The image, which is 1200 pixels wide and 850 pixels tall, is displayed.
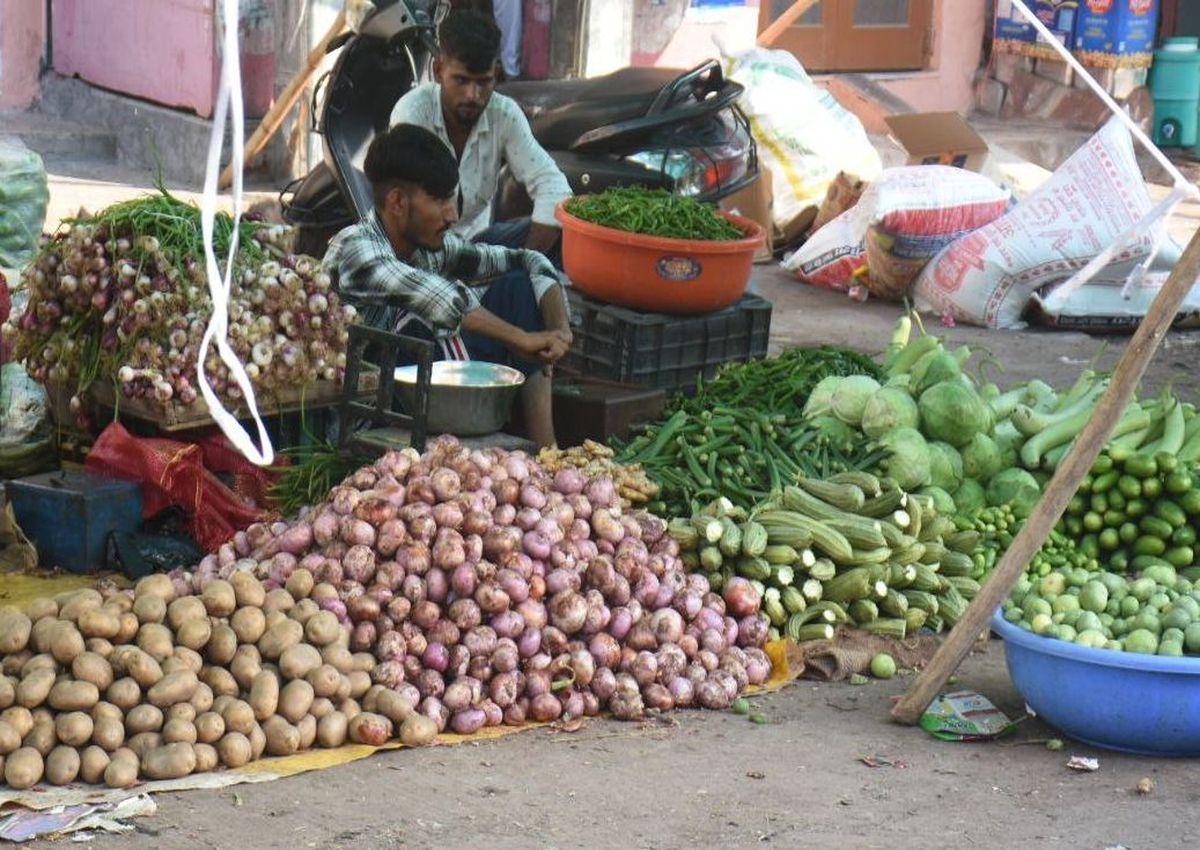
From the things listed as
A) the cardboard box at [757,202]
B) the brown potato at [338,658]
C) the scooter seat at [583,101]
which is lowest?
the brown potato at [338,658]

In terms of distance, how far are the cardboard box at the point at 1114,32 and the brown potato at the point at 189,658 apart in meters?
10.2

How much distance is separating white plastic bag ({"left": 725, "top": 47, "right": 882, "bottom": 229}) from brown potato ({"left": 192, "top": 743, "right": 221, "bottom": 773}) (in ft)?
22.3

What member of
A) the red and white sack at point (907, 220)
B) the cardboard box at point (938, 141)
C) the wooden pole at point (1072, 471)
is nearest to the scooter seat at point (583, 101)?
the red and white sack at point (907, 220)

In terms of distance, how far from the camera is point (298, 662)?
158 inches

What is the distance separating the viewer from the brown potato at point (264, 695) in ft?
12.8

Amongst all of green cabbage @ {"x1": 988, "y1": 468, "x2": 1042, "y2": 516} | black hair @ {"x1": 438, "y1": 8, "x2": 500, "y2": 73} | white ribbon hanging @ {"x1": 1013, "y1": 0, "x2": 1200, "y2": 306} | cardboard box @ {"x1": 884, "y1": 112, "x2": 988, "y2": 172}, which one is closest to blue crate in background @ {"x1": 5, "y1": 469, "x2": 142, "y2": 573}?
black hair @ {"x1": 438, "y1": 8, "x2": 500, "y2": 73}

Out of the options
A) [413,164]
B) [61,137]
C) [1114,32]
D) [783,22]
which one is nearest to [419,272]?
[413,164]

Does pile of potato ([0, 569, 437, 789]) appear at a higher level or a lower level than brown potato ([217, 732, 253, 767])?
higher

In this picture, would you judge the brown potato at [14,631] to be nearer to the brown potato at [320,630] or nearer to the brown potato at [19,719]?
the brown potato at [19,719]

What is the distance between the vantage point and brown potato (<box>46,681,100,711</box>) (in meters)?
3.75

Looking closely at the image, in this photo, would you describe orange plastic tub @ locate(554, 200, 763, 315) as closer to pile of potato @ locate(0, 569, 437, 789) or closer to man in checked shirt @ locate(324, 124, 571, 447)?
man in checked shirt @ locate(324, 124, 571, 447)

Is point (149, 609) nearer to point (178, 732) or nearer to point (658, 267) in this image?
point (178, 732)

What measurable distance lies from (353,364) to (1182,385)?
4278 mm

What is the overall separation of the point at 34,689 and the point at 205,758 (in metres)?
0.39
